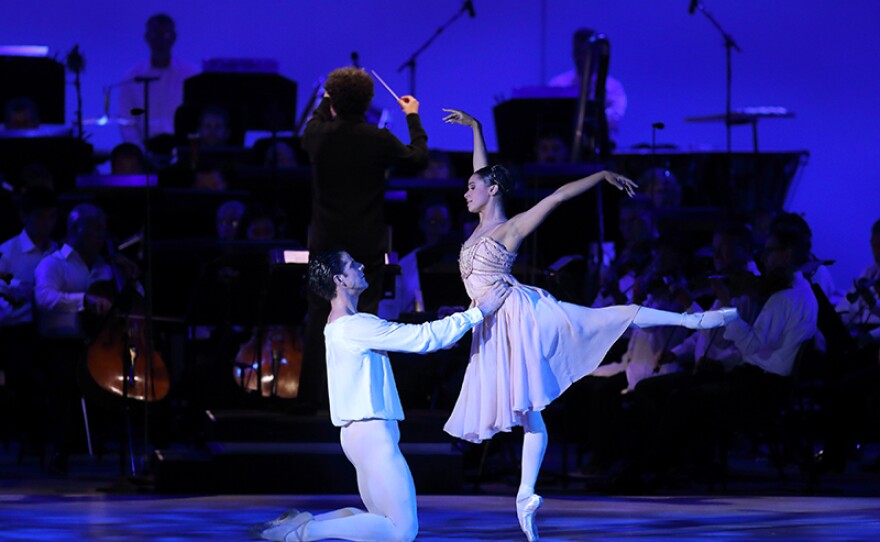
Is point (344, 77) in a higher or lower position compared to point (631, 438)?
higher

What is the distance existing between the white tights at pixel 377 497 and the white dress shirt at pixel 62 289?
3633mm

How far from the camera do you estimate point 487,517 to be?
6.92m

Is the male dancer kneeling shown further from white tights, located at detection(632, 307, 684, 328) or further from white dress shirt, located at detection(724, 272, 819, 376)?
white dress shirt, located at detection(724, 272, 819, 376)

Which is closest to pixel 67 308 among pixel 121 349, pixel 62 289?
pixel 62 289

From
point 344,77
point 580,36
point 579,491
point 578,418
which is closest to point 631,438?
point 578,418

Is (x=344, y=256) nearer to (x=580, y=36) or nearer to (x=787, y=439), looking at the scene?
(x=787, y=439)

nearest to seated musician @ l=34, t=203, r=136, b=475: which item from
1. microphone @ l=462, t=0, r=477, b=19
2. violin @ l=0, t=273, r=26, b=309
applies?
violin @ l=0, t=273, r=26, b=309

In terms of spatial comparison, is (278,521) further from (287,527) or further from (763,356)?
(763,356)

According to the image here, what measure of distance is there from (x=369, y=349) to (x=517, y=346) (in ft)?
2.34

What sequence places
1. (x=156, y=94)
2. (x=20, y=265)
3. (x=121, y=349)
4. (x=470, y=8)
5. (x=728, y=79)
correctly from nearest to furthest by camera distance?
(x=121, y=349)
(x=20, y=265)
(x=728, y=79)
(x=470, y=8)
(x=156, y=94)

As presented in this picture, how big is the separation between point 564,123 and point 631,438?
2.78 m

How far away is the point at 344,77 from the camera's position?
25.5 ft

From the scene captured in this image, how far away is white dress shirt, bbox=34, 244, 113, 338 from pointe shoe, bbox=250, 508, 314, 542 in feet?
11.6

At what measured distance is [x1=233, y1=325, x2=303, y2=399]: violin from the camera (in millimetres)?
8773
